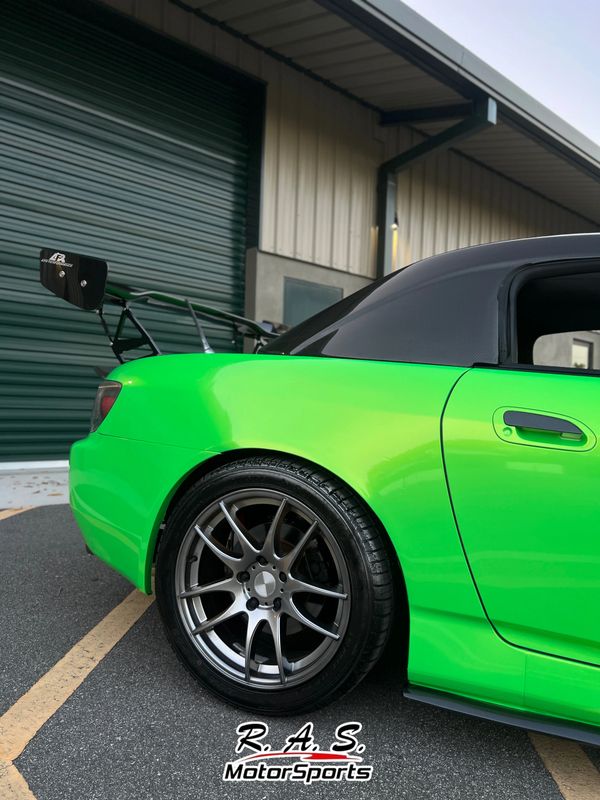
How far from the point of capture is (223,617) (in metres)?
1.84

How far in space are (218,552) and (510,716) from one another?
3.06 feet

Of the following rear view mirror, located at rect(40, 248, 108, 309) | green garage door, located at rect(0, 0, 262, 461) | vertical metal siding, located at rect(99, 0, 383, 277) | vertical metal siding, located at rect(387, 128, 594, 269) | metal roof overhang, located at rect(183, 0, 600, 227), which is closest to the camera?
rear view mirror, located at rect(40, 248, 108, 309)

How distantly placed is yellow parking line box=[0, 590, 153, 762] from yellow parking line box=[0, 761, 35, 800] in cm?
5

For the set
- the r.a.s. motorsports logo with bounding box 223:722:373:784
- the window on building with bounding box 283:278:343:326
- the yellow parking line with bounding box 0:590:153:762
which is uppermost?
the window on building with bounding box 283:278:343:326

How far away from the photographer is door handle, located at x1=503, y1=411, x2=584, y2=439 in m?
1.47

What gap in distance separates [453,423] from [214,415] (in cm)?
77

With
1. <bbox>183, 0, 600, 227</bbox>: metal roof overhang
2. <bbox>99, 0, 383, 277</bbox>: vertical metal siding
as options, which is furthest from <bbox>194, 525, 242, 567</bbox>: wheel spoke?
<bbox>99, 0, 383, 277</bbox>: vertical metal siding

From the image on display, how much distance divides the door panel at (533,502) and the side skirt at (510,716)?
0.56 ft

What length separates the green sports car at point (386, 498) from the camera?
148 centimetres

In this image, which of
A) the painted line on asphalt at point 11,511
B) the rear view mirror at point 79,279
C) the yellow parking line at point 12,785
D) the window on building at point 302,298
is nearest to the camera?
the yellow parking line at point 12,785

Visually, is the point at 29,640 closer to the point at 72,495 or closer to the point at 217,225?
the point at 72,495

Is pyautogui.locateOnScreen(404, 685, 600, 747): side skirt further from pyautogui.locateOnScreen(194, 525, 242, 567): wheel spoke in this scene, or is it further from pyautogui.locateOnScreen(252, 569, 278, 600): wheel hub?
pyautogui.locateOnScreen(194, 525, 242, 567): wheel spoke

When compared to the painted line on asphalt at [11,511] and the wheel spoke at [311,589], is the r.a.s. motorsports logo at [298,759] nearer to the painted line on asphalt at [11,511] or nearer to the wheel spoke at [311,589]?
the wheel spoke at [311,589]

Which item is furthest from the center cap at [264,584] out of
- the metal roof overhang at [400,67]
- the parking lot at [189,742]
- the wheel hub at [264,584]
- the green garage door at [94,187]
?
the metal roof overhang at [400,67]
